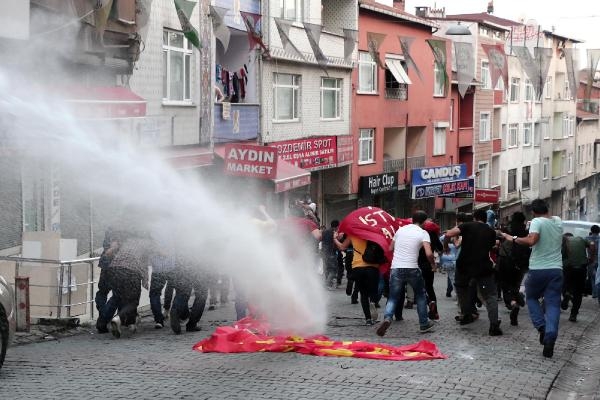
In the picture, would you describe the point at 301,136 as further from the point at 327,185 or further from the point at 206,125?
the point at 206,125

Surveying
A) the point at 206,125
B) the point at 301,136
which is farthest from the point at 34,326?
the point at 301,136

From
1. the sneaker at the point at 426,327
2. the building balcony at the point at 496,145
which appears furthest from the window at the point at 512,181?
the sneaker at the point at 426,327

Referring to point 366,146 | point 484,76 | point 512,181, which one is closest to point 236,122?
point 366,146

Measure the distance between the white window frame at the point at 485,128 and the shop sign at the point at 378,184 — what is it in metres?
13.0

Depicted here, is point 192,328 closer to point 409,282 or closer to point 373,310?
point 373,310

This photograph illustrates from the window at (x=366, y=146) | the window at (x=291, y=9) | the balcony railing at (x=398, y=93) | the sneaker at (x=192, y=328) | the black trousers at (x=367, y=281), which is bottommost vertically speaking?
the sneaker at (x=192, y=328)

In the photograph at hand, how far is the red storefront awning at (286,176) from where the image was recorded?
23.2 m

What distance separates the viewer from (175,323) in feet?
37.3

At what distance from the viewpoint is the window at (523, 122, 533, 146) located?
190 ft

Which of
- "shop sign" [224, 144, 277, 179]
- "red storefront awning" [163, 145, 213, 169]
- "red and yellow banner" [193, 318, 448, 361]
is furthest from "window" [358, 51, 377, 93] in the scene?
"red and yellow banner" [193, 318, 448, 361]

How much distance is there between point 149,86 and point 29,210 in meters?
4.60

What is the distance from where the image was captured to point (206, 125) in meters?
22.5

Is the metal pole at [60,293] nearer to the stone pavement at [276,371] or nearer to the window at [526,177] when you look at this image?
the stone pavement at [276,371]

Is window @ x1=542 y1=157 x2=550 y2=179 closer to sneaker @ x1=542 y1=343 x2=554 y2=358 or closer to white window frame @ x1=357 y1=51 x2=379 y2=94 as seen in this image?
white window frame @ x1=357 y1=51 x2=379 y2=94
